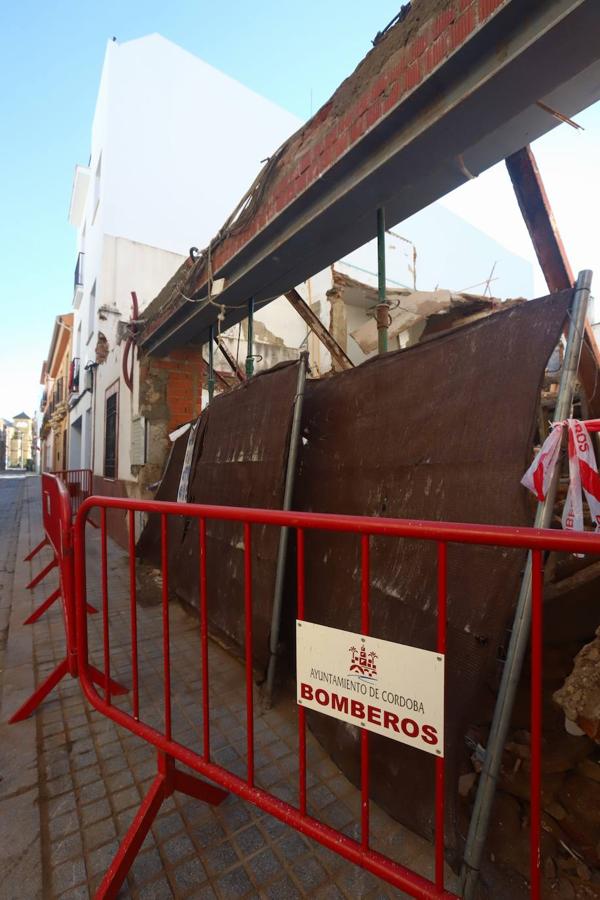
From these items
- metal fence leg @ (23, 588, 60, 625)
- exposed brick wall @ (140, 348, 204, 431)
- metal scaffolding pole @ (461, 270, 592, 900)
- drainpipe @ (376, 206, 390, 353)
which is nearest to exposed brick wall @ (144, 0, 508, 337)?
drainpipe @ (376, 206, 390, 353)

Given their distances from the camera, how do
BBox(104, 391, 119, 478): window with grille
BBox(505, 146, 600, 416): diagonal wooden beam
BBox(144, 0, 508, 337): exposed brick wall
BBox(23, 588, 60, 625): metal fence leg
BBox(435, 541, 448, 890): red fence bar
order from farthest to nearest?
1. BBox(104, 391, 119, 478): window with grille
2. BBox(23, 588, 60, 625): metal fence leg
3. BBox(505, 146, 600, 416): diagonal wooden beam
4. BBox(144, 0, 508, 337): exposed brick wall
5. BBox(435, 541, 448, 890): red fence bar

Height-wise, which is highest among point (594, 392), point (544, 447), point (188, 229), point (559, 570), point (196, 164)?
point (196, 164)

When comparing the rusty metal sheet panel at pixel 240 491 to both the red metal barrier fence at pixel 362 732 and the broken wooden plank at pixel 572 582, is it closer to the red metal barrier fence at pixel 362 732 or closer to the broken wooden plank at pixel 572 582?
the red metal barrier fence at pixel 362 732

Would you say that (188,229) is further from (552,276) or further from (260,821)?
(260,821)

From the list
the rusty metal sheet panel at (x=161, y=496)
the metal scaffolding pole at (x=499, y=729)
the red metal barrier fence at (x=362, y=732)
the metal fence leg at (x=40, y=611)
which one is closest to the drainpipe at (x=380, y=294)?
the metal scaffolding pole at (x=499, y=729)

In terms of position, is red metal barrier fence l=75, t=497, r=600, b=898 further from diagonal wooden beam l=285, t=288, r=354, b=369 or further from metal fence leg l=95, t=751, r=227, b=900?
diagonal wooden beam l=285, t=288, r=354, b=369

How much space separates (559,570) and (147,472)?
5.59m

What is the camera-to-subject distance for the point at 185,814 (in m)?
1.84

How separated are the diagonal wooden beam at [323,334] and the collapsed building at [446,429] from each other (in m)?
0.85

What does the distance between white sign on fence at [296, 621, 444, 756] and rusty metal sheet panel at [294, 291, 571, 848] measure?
463 mm

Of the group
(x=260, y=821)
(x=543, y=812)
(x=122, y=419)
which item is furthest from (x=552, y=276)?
(x=122, y=419)

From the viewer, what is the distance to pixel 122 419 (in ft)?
23.8

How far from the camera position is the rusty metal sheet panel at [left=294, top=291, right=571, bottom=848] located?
5.08ft

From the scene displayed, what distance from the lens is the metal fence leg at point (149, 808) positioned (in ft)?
4.82
